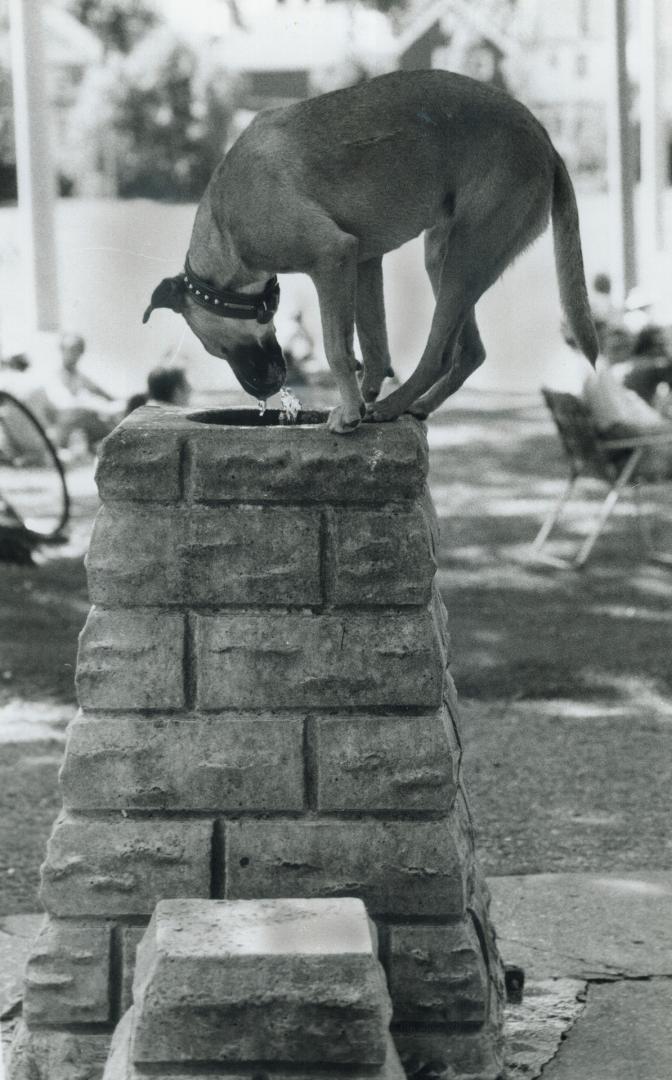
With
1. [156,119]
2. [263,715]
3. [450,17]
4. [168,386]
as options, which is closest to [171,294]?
[263,715]

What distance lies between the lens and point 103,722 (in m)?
3.15

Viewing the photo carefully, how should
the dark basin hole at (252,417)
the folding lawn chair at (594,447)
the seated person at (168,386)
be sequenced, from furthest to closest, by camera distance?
1. the seated person at (168,386)
2. the folding lawn chair at (594,447)
3. the dark basin hole at (252,417)

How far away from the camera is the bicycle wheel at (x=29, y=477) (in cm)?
912

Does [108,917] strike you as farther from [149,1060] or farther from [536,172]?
[536,172]

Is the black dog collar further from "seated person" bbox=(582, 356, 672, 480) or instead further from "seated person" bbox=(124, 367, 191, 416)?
"seated person" bbox=(582, 356, 672, 480)

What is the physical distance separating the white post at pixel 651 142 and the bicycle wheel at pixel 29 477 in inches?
203

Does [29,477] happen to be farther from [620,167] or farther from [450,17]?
[620,167]

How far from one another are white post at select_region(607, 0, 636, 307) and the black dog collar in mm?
8155

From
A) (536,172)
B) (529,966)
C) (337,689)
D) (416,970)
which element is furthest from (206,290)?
(529,966)

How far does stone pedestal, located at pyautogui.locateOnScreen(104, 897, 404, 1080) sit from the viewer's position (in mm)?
2732

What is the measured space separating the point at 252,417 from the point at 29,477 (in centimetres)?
640

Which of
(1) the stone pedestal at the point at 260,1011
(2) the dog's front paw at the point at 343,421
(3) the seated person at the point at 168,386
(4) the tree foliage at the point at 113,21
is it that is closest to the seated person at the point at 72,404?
(3) the seated person at the point at 168,386

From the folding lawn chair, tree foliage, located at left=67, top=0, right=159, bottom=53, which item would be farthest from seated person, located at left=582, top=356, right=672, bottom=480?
tree foliage, located at left=67, top=0, right=159, bottom=53

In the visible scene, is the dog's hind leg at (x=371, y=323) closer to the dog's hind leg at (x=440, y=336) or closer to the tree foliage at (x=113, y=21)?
the dog's hind leg at (x=440, y=336)
